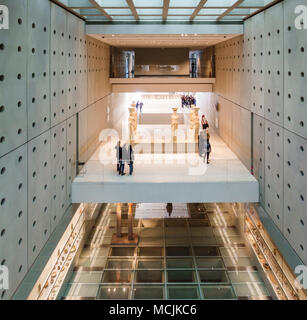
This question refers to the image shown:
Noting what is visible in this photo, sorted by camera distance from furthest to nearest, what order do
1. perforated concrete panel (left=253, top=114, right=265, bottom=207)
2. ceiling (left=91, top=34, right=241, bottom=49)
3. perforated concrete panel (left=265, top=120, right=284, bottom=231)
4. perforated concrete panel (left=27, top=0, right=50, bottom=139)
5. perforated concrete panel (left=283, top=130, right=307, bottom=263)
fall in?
ceiling (left=91, top=34, right=241, bottom=49) < perforated concrete panel (left=253, top=114, right=265, bottom=207) < perforated concrete panel (left=265, top=120, right=284, bottom=231) < perforated concrete panel (left=283, top=130, right=307, bottom=263) < perforated concrete panel (left=27, top=0, right=50, bottom=139)

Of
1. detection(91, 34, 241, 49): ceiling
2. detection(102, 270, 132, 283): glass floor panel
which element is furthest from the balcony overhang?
detection(102, 270, 132, 283): glass floor panel

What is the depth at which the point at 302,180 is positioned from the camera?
7328 millimetres

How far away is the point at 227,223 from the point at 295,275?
8.58 meters

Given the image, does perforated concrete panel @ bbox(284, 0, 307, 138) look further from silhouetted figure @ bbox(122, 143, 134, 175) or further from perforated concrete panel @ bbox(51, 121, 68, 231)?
perforated concrete panel @ bbox(51, 121, 68, 231)

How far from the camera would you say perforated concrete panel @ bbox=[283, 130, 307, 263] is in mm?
7199

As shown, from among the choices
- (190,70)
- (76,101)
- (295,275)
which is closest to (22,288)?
(295,275)

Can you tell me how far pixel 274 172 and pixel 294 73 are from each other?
261 centimetres

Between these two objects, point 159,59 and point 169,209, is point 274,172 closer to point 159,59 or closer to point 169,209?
point 169,209

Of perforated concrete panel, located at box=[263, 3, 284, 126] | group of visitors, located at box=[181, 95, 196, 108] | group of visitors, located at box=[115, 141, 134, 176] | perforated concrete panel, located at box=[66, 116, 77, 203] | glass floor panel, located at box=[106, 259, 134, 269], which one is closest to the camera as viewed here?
perforated concrete panel, located at box=[263, 3, 284, 126]

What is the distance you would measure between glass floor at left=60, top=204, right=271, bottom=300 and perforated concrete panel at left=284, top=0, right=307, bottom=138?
6.10 meters

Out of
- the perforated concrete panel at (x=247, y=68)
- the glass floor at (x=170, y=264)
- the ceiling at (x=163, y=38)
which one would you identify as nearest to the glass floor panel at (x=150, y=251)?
the glass floor at (x=170, y=264)

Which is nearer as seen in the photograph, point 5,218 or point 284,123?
point 5,218

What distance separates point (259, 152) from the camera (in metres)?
10.6
